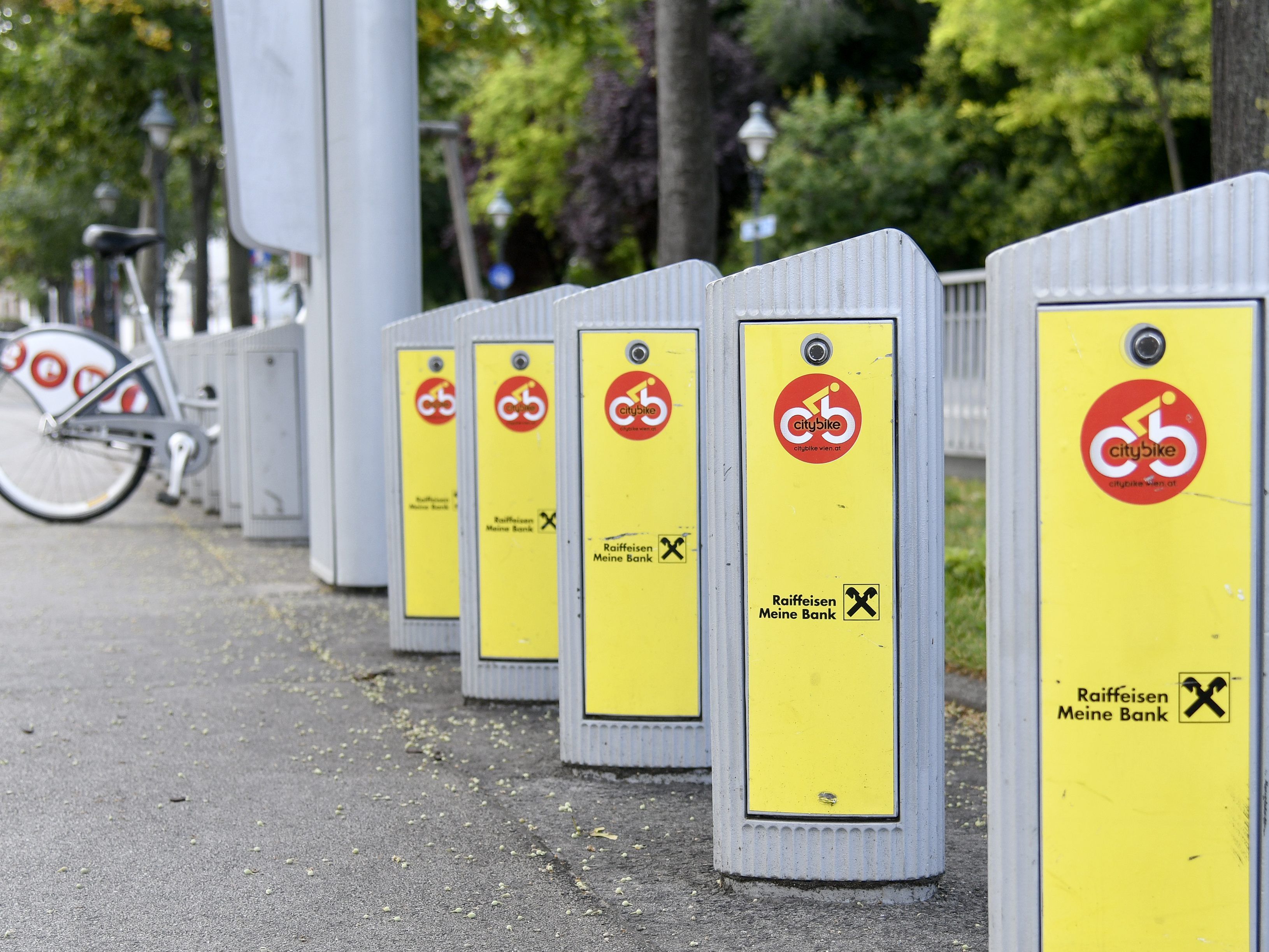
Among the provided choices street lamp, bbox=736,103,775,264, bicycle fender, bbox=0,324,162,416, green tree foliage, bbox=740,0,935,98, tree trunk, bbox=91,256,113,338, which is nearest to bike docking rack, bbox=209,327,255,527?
bicycle fender, bbox=0,324,162,416

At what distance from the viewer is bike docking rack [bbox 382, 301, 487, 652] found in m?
6.59

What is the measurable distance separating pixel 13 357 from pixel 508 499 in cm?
639

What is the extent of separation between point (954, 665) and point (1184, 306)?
3.68 meters

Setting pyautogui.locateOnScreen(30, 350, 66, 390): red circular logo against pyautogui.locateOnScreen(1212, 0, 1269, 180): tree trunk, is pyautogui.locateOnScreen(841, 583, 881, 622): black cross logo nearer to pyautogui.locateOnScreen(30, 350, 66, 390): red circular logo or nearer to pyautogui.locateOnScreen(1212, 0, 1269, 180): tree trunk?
pyautogui.locateOnScreen(1212, 0, 1269, 180): tree trunk

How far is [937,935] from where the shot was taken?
3.39 meters

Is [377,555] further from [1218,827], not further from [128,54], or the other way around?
[128,54]

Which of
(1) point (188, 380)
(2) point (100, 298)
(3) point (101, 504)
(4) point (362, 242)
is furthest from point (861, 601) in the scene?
(2) point (100, 298)

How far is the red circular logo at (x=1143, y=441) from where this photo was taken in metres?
2.63

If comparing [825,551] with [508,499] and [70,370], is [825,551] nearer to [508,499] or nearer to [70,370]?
[508,499]

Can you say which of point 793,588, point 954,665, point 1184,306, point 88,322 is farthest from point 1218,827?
point 88,322

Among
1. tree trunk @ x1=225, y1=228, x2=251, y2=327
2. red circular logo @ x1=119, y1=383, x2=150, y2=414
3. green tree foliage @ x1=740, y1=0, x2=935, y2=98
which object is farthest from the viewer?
green tree foliage @ x1=740, y1=0, x2=935, y2=98

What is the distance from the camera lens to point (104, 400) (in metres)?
10.8

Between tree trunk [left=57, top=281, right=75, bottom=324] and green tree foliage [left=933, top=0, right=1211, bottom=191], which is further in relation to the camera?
tree trunk [left=57, top=281, right=75, bottom=324]

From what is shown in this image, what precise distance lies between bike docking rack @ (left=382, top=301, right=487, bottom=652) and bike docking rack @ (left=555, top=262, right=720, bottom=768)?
6.83 ft
